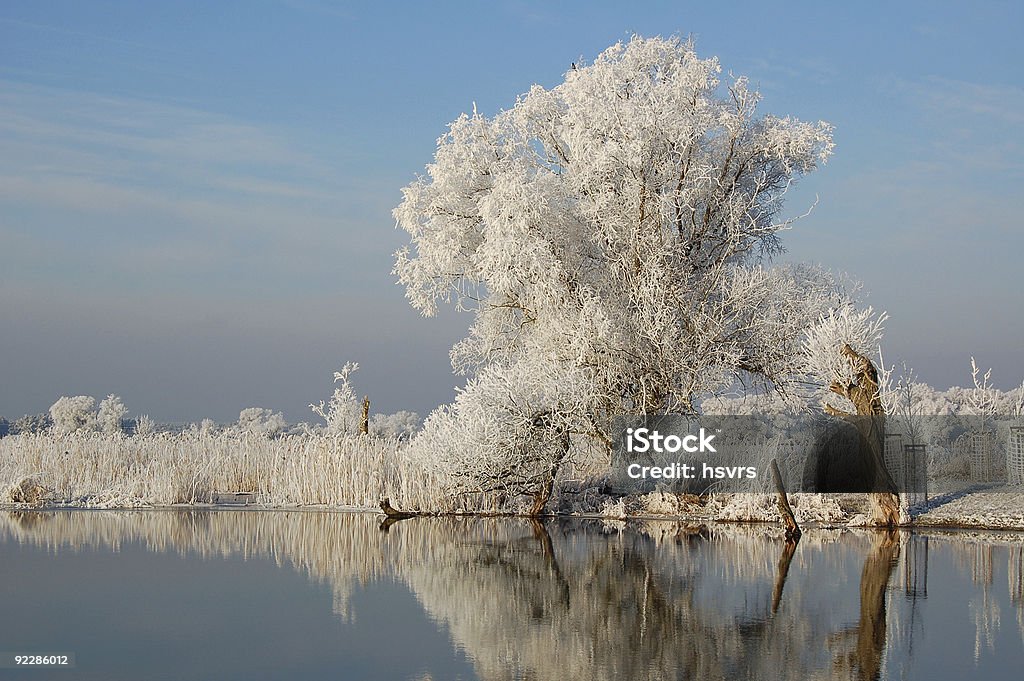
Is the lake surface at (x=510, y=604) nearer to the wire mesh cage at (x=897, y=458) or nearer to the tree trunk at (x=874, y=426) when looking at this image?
the tree trunk at (x=874, y=426)

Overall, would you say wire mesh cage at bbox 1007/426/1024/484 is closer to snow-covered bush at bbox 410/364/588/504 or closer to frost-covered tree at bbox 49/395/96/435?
snow-covered bush at bbox 410/364/588/504

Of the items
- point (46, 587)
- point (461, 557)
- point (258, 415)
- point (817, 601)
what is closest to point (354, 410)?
point (461, 557)

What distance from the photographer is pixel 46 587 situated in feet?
39.9

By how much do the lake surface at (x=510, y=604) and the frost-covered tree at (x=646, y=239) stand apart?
408 centimetres

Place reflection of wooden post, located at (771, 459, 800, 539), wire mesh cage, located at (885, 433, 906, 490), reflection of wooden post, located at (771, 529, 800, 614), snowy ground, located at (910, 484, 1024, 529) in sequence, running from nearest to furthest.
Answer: reflection of wooden post, located at (771, 529, 800, 614)
reflection of wooden post, located at (771, 459, 800, 539)
snowy ground, located at (910, 484, 1024, 529)
wire mesh cage, located at (885, 433, 906, 490)

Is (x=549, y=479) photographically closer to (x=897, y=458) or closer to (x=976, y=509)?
(x=897, y=458)

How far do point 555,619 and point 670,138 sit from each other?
12.5 m

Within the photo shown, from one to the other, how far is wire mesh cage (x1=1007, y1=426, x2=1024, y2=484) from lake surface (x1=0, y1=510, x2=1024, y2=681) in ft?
14.8

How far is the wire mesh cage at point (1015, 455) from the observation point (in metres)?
21.6

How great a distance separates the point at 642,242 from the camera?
2150 cm

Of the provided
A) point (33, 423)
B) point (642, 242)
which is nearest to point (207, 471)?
point (642, 242)

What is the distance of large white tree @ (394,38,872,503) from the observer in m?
20.8

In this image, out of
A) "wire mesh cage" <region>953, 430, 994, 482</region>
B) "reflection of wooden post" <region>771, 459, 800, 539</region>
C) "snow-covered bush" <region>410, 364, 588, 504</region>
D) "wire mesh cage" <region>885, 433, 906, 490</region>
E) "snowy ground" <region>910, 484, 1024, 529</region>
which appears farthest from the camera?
"wire mesh cage" <region>953, 430, 994, 482</region>

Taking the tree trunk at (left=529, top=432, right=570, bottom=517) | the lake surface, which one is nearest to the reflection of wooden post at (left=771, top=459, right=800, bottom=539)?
the lake surface
